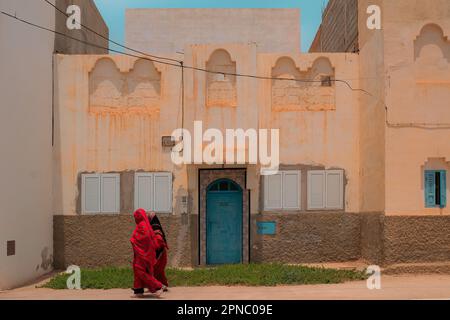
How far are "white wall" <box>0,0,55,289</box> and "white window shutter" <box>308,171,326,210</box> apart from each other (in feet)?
20.6

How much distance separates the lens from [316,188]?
14.2 metres

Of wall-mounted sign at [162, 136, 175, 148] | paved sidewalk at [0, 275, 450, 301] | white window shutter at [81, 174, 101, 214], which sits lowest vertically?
paved sidewalk at [0, 275, 450, 301]

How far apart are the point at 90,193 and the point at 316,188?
552 cm

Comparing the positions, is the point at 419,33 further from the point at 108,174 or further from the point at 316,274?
the point at 108,174

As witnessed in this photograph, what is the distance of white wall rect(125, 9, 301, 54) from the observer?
82.6 ft

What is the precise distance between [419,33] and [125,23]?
15.7m

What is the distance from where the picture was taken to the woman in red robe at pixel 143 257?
9.95 meters

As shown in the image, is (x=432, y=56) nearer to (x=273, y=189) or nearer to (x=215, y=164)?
(x=273, y=189)

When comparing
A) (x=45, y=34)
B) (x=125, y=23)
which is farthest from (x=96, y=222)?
(x=125, y=23)

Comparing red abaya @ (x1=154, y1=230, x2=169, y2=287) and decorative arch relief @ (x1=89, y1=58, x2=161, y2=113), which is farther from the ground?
decorative arch relief @ (x1=89, y1=58, x2=161, y2=113)

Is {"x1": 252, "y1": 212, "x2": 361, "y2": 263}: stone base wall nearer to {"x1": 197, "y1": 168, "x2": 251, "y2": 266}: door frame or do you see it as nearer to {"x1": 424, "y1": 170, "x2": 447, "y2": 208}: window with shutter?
{"x1": 197, "y1": 168, "x2": 251, "y2": 266}: door frame

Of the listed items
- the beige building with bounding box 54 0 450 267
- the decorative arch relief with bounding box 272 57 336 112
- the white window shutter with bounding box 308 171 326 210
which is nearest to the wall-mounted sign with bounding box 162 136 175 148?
the beige building with bounding box 54 0 450 267

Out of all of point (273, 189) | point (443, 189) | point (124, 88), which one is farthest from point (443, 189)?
point (124, 88)

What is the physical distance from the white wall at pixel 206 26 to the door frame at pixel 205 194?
12.1 m
